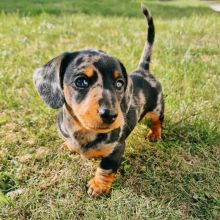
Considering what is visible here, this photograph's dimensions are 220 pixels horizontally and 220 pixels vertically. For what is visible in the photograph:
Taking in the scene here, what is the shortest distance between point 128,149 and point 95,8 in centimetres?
585

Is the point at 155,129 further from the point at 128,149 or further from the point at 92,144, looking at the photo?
the point at 92,144

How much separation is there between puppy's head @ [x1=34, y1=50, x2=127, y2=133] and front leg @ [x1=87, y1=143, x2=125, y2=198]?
377 millimetres

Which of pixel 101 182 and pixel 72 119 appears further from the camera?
pixel 101 182

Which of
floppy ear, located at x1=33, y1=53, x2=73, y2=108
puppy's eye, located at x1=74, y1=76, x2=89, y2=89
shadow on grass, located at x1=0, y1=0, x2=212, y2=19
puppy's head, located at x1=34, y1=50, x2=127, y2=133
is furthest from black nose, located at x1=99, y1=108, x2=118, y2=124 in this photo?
shadow on grass, located at x1=0, y1=0, x2=212, y2=19

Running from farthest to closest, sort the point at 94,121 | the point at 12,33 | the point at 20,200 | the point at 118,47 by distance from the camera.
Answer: the point at 12,33 → the point at 118,47 → the point at 20,200 → the point at 94,121

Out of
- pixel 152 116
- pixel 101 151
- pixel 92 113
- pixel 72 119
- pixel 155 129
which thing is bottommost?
pixel 155 129

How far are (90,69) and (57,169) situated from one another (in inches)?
42.5

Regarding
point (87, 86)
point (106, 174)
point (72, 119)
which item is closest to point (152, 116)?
point (106, 174)

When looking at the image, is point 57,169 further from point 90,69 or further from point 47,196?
point 90,69

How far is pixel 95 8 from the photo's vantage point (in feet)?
30.0

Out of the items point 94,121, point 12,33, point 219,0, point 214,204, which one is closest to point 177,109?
point 214,204

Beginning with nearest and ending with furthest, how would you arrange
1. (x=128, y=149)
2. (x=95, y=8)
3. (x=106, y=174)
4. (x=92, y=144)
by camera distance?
(x=92, y=144) → (x=106, y=174) → (x=128, y=149) → (x=95, y=8)

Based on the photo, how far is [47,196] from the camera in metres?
3.31

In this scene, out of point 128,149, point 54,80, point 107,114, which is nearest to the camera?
point 107,114
